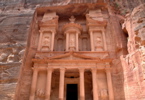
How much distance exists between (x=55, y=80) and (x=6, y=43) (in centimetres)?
522

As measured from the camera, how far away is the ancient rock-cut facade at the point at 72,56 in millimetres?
11312

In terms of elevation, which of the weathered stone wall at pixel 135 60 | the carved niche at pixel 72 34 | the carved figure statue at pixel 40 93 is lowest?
the carved figure statue at pixel 40 93

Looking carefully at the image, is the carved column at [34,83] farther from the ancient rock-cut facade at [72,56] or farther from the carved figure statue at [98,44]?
the carved figure statue at [98,44]

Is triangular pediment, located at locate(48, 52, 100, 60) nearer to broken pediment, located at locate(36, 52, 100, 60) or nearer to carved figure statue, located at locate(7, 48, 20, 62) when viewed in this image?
broken pediment, located at locate(36, 52, 100, 60)

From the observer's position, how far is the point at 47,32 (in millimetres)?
14875

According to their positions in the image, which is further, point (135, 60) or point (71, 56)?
point (71, 56)

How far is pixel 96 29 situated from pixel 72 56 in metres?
4.11

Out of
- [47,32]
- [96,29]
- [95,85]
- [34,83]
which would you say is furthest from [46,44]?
[95,85]

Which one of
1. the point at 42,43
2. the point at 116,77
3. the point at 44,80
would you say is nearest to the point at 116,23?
the point at 116,77

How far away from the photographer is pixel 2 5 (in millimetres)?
16188

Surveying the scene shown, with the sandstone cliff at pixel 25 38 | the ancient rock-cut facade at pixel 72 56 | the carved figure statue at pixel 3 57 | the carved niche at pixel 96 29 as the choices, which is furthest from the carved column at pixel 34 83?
the carved niche at pixel 96 29

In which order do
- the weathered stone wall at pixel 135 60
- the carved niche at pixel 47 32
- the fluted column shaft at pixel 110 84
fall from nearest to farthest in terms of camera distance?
the weathered stone wall at pixel 135 60 < the fluted column shaft at pixel 110 84 < the carved niche at pixel 47 32

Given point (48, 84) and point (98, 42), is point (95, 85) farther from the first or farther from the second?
point (98, 42)

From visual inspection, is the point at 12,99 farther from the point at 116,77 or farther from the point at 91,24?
the point at 91,24
